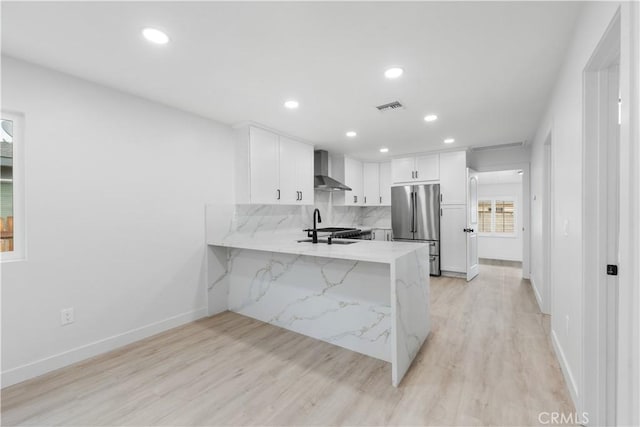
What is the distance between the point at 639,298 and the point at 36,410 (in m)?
3.13

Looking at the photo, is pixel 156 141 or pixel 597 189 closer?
pixel 597 189

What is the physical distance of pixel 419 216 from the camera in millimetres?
5363

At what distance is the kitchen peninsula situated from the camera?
2.19m

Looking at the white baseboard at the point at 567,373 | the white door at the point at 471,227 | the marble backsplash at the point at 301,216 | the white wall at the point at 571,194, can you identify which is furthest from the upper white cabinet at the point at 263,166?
the white door at the point at 471,227

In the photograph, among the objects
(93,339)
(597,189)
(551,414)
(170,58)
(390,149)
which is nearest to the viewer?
(597,189)

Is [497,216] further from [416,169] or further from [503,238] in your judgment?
[416,169]

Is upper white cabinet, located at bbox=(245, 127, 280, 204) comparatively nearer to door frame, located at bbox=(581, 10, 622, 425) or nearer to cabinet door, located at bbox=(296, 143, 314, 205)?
cabinet door, located at bbox=(296, 143, 314, 205)

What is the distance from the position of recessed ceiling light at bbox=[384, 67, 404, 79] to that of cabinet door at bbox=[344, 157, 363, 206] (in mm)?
3257

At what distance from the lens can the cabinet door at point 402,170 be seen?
5.52 m

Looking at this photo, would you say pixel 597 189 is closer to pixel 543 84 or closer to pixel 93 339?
pixel 543 84

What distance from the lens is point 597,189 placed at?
4.97 feet

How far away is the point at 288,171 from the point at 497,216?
6.26 m

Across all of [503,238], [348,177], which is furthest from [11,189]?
[503,238]

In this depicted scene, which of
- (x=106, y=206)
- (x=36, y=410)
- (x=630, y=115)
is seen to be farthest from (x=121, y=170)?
(x=630, y=115)
